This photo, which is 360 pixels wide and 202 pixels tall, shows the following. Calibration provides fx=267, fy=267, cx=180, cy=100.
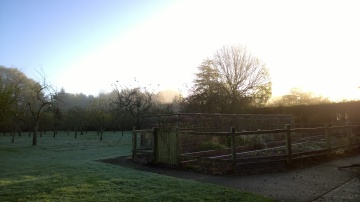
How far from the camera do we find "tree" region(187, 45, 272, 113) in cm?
3064

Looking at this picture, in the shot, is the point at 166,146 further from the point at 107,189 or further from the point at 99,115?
the point at 99,115

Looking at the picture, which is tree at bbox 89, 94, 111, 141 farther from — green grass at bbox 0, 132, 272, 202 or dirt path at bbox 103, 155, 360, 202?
dirt path at bbox 103, 155, 360, 202

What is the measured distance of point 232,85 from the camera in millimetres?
32000

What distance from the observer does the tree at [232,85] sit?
30.6 metres

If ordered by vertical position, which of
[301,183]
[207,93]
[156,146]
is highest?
[207,93]

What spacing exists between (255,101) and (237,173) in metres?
24.4

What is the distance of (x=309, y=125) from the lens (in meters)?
22.9

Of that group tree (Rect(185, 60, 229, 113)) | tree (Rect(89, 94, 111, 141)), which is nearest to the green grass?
tree (Rect(89, 94, 111, 141))

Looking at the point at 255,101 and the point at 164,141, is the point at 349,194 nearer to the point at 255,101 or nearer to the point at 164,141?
the point at 164,141

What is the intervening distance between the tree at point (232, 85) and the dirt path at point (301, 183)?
21.1m

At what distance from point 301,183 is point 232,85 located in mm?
25315

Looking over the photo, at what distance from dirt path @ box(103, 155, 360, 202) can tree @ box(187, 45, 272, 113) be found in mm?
21052

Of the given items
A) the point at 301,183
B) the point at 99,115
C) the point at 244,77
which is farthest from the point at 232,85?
the point at 301,183

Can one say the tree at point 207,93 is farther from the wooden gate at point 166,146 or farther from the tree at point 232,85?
the wooden gate at point 166,146
